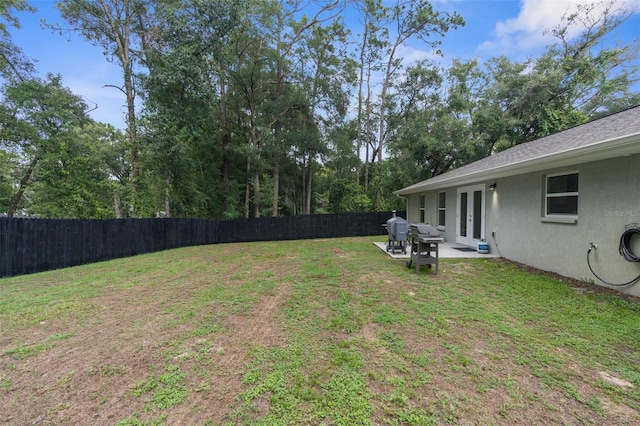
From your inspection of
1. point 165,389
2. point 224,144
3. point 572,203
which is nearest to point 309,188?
point 224,144

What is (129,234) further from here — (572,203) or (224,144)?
(572,203)

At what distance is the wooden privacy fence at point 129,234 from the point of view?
576 centimetres

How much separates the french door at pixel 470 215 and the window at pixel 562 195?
205cm

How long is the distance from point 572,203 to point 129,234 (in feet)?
37.5

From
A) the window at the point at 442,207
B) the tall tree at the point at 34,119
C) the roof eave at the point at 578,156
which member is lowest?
the window at the point at 442,207

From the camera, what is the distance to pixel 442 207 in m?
9.66

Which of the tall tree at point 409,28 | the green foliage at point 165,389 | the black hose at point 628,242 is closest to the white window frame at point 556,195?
the black hose at point 628,242

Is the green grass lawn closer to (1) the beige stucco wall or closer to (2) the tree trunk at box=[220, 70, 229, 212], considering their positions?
(1) the beige stucco wall

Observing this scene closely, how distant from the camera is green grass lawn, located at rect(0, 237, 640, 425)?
5.58ft

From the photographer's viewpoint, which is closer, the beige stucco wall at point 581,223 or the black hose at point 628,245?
the black hose at point 628,245

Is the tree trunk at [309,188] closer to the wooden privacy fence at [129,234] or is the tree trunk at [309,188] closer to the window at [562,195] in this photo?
the wooden privacy fence at [129,234]

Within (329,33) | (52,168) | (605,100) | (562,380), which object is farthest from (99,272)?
(605,100)

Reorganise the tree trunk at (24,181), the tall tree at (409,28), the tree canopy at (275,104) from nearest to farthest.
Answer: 1. the tree canopy at (275,104)
2. the tree trunk at (24,181)
3. the tall tree at (409,28)

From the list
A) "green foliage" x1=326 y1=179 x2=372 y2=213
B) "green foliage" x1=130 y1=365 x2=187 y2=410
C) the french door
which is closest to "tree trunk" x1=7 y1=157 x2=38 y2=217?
"green foliage" x1=326 y1=179 x2=372 y2=213
